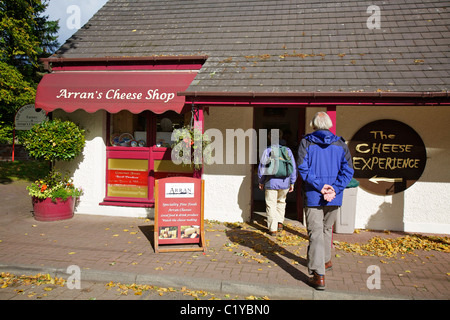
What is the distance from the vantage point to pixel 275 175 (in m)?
6.35

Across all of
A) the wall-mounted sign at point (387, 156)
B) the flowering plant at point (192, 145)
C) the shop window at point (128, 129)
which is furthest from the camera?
the shop window at point (128, 129)

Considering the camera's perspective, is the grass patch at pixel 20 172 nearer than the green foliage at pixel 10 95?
Yes

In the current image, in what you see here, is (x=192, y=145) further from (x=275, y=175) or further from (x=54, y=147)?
(x=54, y=147)

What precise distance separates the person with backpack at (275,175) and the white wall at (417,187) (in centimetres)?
163

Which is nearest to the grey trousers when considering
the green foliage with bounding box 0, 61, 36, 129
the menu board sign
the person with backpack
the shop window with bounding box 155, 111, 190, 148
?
the menu board sign

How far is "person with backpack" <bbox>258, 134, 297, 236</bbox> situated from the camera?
6.31 meters

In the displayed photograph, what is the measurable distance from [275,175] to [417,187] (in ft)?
10.2

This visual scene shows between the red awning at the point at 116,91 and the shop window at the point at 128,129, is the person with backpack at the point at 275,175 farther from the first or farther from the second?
the shop window at the point at 128,129

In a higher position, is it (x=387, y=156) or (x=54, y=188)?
(x=387, y=156)

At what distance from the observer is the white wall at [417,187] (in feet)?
22.4

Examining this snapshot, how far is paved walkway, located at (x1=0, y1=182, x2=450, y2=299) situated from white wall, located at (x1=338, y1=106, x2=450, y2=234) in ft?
1.37

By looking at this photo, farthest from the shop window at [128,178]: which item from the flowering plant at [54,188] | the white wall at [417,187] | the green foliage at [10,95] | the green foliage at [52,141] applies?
the green foliage at [10,95]

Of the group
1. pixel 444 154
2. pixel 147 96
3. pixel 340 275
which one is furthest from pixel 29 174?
pixel 444 154

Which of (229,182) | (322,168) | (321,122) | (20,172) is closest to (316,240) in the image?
(322,168)
